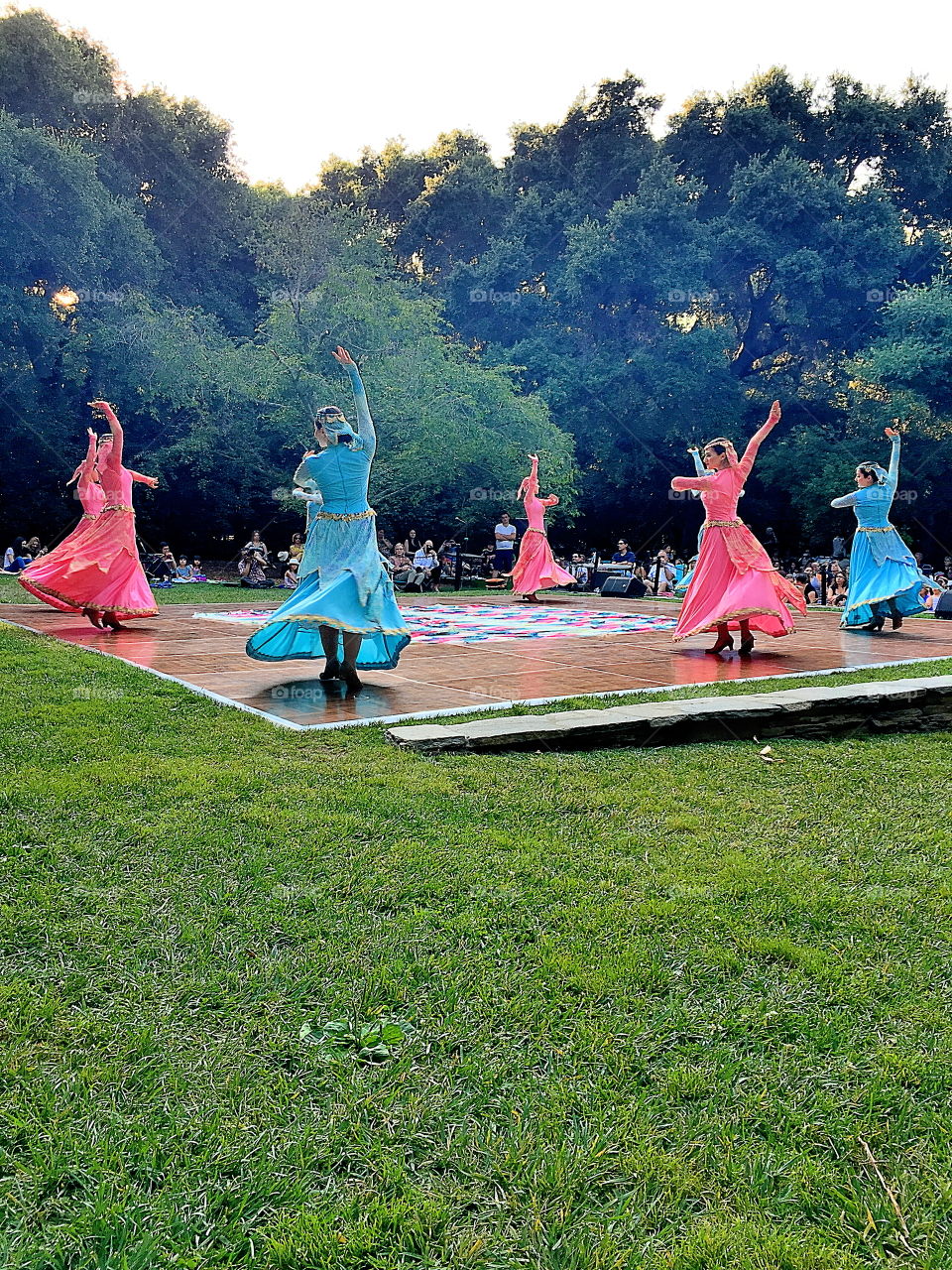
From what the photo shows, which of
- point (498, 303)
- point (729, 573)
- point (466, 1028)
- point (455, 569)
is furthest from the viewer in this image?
point (498, 303)

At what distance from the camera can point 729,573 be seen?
8109 mm

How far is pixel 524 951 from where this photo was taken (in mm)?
2479

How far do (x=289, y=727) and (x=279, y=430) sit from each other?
1998cm

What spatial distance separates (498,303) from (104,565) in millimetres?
25000

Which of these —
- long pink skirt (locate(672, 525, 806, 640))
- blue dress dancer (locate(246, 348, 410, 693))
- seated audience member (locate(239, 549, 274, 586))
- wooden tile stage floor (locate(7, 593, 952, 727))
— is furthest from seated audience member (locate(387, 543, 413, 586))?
blue dress dancer (locate(246, 348, 410, 693))

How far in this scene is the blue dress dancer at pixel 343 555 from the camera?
5.77 metres

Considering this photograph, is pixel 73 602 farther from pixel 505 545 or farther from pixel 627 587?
pixel 505 545

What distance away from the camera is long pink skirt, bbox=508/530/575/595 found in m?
16.1

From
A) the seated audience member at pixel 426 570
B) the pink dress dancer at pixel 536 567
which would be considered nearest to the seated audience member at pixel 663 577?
the pink dress dancer at pixel 536 567

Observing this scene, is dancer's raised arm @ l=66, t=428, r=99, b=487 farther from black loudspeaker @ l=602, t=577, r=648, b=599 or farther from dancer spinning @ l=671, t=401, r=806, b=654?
black loudspeaker @ l=602, t=577, r=648, b=599

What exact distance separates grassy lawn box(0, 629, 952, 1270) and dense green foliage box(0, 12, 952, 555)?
18.3 metres

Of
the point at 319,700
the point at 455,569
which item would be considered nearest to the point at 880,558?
the point at 319,700

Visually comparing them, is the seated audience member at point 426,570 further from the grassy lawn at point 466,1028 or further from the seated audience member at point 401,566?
the grassy lawn at point 466,1028

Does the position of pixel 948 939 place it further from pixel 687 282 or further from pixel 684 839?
pixel 687 282
